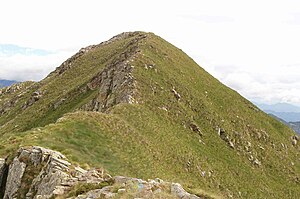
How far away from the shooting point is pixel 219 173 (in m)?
57.2

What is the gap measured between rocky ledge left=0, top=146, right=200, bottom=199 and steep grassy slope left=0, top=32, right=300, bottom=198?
2.44 meters

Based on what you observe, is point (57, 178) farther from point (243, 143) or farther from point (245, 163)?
point (243, 143)

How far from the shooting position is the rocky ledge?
60.7 ft

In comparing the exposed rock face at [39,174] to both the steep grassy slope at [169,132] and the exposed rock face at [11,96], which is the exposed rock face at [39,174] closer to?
the steep grassy slope at [169,132]

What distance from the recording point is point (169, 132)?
2331 inches

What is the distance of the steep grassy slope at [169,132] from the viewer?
41062mm

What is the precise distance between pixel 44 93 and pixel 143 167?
2872 inches

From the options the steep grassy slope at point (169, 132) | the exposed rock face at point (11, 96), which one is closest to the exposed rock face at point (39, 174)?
the steep grassy slope at point (169, 132)

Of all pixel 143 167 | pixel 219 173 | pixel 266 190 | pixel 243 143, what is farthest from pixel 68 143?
pixel 243 143

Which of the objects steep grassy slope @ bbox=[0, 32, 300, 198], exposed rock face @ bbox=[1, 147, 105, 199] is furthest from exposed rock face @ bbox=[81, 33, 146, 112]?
exposed rock face @ bbox=[1, 147, 105, 199]

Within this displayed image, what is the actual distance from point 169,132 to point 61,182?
36129 mm

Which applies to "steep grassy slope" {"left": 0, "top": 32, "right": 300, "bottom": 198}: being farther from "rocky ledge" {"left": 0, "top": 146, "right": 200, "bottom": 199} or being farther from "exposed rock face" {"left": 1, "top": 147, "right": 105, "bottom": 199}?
"exposed rock face" {"left": 1, "top": 147, "right": 105, "bottom": 199}

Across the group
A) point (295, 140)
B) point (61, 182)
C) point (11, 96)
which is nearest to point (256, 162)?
point (295, 140)

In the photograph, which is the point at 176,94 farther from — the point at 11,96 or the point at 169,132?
the point at 11,96
